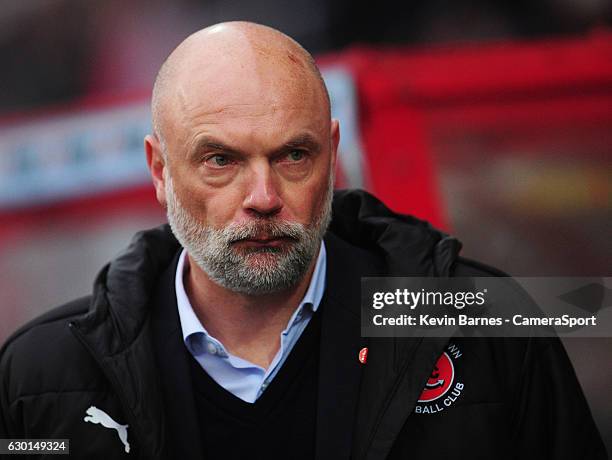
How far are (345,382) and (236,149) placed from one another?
20.1 inches

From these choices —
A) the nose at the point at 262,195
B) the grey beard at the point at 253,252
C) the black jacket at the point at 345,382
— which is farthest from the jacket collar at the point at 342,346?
the nose at the point at 262,195

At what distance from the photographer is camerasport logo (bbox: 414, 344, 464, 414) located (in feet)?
5.81

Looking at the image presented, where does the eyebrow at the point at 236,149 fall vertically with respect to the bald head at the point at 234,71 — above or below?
below

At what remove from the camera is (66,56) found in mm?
2883

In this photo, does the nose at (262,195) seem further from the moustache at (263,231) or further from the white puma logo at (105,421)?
the white puma logo at (105,421)

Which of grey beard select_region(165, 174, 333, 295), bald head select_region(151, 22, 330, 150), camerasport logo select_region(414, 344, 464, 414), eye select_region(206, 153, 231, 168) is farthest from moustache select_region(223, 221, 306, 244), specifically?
camerasport logo select_region(414, 344, 464, 414)

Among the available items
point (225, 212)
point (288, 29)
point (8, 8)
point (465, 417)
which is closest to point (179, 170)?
point (225, 212)

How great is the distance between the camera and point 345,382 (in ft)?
5.81

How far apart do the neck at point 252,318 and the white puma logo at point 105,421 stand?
0.90 ft

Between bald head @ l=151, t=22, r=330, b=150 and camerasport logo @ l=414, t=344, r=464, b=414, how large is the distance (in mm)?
561

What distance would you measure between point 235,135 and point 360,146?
1.22 m

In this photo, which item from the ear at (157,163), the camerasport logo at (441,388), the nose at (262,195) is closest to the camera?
the nose at (262,195)

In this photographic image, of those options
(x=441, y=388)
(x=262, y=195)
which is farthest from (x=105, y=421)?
(x=441, y=388)

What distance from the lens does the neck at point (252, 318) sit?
1871 mm
